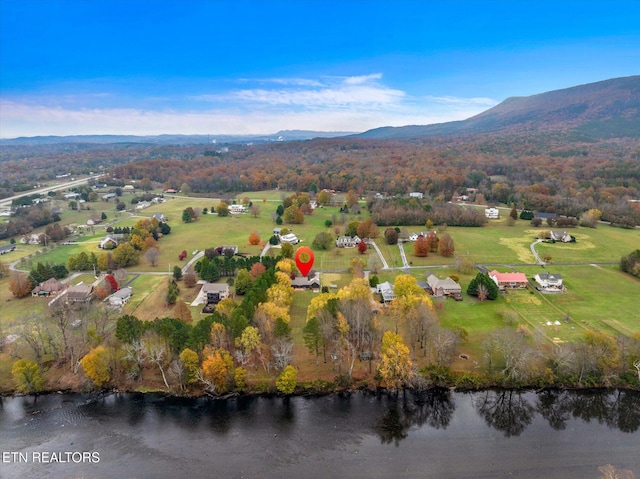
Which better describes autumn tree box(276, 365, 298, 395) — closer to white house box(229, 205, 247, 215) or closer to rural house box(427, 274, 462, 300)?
rural house box(427, 274, 462, 300)

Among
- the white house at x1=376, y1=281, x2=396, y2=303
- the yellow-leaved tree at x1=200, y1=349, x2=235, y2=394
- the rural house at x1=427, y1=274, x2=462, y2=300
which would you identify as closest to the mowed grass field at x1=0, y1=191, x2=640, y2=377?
the rural house at x1=427, y1=274, x2=462, y2=300

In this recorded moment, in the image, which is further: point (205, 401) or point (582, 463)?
point (205, 401)

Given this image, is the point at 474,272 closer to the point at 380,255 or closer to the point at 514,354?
the point at 380,255

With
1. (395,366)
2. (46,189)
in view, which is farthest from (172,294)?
(46,189)

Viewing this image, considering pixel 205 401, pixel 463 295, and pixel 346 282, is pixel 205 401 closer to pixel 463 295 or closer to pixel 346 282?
pixel 346 282

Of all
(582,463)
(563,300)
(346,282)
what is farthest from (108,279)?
(563,300)
